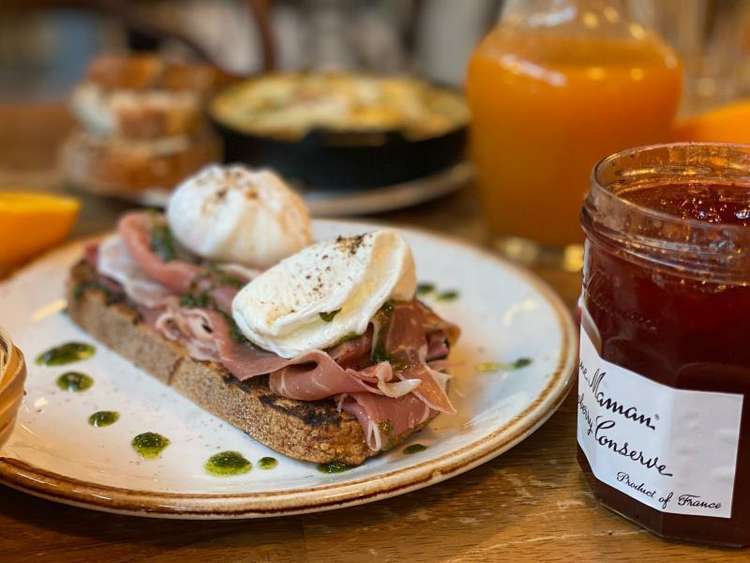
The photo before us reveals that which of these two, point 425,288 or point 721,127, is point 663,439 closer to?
point 425,288

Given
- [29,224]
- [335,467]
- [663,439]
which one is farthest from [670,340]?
[29,224]

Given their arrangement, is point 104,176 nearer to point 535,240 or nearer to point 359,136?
point 359,136

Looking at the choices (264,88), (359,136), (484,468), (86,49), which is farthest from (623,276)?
(86,49)

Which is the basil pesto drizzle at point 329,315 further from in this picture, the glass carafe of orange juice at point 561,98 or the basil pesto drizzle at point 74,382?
the glass carafe of orange juice at point 561,98

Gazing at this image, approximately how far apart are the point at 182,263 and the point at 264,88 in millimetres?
1516

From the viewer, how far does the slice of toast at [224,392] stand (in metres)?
1.38

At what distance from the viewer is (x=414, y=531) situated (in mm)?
1266

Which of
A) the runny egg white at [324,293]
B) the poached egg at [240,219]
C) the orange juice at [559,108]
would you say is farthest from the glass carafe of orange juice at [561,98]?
the runny egg white at [324,293]

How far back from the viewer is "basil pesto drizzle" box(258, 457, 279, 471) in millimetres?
1402

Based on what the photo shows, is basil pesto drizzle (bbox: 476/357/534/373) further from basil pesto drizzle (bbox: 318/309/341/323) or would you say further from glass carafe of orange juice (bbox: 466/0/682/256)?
glass carafe of orange juice (bbox: 466/0/682/256)

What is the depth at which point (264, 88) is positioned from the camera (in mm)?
3172

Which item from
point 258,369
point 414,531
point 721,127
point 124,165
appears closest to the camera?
point 414,531

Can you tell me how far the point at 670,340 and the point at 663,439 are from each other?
137mm

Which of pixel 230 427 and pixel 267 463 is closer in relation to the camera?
pixel 267 463
